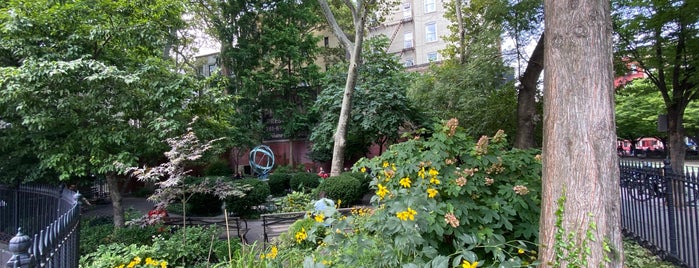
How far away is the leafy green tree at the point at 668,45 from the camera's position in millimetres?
9242

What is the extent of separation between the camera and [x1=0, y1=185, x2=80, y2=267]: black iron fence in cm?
208

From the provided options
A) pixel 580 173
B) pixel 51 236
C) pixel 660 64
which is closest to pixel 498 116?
pixel 660 64

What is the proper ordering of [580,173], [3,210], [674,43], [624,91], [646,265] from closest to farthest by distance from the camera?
1. [580,173]
2. [646,265]
3. [3,210]
4. [674,43]
5. [624,91]

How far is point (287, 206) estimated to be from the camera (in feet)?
33.0

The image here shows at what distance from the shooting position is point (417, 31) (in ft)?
104

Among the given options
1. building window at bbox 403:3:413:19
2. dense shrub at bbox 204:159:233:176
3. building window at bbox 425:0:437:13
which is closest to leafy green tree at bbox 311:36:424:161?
dense shrub at bbox 204:159:233:176

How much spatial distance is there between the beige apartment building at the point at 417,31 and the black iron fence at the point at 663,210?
24317 millimetres

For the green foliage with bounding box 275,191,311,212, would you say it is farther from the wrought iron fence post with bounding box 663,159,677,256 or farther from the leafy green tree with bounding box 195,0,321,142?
the leafy green tree with bounding box 195,0,321,142

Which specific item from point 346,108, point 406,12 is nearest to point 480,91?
point 346,108

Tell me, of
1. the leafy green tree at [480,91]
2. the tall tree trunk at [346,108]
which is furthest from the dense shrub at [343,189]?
the leafy green tree at [480,91]

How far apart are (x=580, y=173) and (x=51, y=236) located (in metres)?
3.56

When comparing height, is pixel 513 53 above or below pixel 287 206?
above

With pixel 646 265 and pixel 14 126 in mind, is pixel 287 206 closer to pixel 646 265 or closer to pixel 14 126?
pixel 14 126

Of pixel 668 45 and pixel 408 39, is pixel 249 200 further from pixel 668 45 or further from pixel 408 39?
pixel 408 39
